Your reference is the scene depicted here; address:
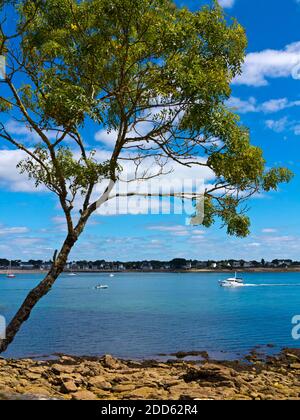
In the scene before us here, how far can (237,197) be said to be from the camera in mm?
19750

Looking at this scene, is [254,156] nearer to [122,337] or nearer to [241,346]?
[241,346]

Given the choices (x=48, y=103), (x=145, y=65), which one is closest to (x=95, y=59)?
(x=145, y=65)

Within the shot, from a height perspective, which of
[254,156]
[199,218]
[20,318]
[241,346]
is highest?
[254,156]

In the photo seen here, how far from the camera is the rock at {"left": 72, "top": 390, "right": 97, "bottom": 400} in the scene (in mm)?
17031

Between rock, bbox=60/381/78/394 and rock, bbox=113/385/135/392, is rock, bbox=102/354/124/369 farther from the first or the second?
rock, bbox=60/381/78/394

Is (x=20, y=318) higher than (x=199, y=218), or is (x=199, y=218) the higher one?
(x=199, y=218)

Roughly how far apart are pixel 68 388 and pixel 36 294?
11.4 ft

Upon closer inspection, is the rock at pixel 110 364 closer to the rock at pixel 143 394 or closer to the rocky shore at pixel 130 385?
the rocky shore at pixel 130 385

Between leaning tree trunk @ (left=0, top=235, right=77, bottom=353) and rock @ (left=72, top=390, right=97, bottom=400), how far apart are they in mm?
2811

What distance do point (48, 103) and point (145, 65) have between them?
14.6 feet

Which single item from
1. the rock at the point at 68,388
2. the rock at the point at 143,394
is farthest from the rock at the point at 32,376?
the rock at the point at 143,394

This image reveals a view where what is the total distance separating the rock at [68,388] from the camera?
18.2m
